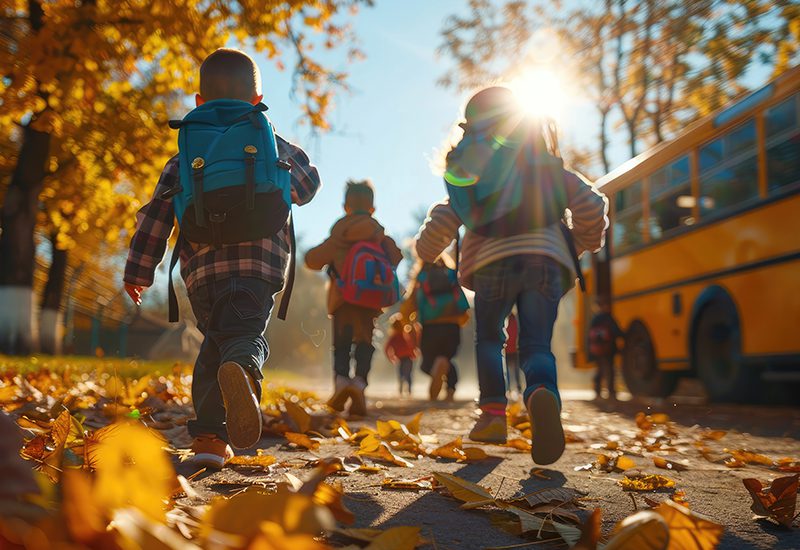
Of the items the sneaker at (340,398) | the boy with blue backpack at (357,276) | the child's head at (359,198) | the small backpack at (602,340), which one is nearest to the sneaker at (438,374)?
the small backpack at (602,340)

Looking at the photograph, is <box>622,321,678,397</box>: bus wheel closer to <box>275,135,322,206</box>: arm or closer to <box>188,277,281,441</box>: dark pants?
<box>275,135,322,206</box>: arm

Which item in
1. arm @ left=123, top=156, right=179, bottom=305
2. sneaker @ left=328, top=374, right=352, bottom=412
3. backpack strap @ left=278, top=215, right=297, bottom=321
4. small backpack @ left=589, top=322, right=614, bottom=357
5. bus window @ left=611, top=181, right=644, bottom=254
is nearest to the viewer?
arm @ left=123, top=156, right=179, bottom=305

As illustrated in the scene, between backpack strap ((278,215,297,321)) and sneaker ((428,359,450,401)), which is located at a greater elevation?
backpack strap ((278,215,297,321))

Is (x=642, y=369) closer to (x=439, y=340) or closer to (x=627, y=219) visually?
(x=627, y=219)

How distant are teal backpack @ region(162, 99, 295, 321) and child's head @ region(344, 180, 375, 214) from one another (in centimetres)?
268

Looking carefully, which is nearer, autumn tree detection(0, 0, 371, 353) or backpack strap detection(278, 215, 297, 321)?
backpack strap detection(278, 215, 297, 321)

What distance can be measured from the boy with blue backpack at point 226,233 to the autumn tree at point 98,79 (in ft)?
19.9

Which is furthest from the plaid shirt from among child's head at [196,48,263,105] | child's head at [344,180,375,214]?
child's head at [344,180,375,214]

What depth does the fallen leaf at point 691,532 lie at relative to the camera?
127 cm

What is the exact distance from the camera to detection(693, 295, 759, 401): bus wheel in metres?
7.79

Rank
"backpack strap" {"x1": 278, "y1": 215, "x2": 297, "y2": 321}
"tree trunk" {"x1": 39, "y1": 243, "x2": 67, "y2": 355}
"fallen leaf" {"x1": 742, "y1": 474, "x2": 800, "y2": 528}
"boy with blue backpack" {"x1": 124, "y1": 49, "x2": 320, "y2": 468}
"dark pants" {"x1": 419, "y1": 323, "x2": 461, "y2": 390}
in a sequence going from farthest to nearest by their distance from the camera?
"tree trunk" {"x1": 39, "y1": 243, "x2": 67, "y2": 355} → "dark pants" {"x1": 419, "y1": 323, "x2": 461, "y2": 390} → "backpack strap" {"x1": 278, "y1": 215, "x2": 297, "y2": 321} → "boy with blue backpack" {"x1": 124, "y1": 49, "x2": 320, "y2": 468} → "fallen leaf" {"x1": 742, "y1": 474, "x2": 800, "y2": 528}

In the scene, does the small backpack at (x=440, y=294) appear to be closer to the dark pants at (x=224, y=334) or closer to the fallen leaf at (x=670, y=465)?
the fallen leaf at (x=670, y=465)

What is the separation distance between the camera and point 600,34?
15320 millimetres

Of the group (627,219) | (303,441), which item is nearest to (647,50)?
(627,219)
